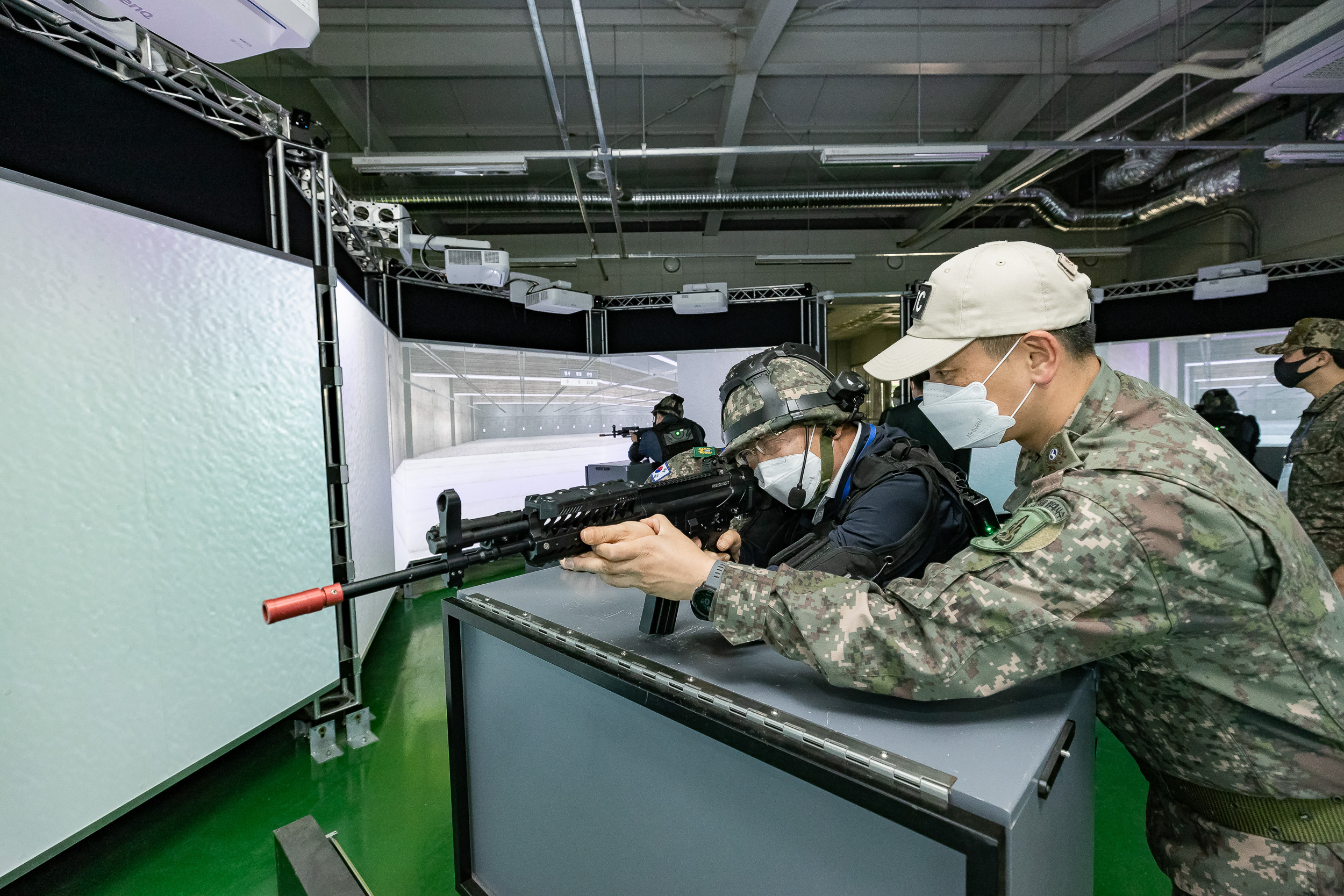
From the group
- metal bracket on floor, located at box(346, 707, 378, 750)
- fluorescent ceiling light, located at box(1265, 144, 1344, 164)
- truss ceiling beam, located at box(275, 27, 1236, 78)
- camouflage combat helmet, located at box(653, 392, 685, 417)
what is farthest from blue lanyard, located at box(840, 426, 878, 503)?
fluorescent ceiling light, located at box(1265, 144, 1344, 164)

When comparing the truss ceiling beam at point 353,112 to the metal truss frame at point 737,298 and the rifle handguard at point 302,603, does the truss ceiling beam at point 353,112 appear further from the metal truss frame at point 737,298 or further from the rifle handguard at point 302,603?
the rifle handguard at point 302,603

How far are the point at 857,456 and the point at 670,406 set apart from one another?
4.78 metres

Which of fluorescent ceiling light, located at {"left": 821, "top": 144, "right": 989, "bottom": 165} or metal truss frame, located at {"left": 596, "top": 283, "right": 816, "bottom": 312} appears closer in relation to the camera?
fluorescent ceiling light, located at {"left": 821, "top": 144, "right": 989, "bottom": 165}

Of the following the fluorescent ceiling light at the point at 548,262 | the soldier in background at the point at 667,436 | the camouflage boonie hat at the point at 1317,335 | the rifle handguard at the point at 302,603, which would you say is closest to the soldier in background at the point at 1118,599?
the rifle handguard at the point at 302,603

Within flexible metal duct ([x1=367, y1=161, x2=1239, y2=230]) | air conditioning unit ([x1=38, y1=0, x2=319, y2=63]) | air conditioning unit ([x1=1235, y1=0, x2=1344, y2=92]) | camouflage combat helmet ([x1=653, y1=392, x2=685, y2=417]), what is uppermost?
flexible metal duct ([x1=367, y1=161, x2=1239, y2=230])

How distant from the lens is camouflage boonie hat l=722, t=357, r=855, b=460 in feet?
5.30

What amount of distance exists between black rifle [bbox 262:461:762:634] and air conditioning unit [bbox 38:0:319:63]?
186 cm

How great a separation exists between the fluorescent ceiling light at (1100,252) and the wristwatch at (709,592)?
870 cm

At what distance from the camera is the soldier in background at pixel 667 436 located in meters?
5.82

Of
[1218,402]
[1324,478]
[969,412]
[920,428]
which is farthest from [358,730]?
[1218,402]

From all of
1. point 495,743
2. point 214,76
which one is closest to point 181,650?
point 495,743

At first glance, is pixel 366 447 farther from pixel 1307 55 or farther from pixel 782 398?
pixel 1307 55

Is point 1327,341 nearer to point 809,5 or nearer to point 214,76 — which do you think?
point 809,5

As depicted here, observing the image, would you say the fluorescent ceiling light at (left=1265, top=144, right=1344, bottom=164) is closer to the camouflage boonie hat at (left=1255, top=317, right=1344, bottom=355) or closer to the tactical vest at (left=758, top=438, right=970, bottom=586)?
the camouflage boonie hat at (left=1255, top=317, right=1344, bottom=355)
